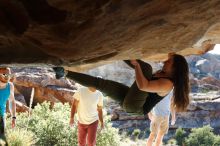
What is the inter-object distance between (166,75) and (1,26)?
2301mm

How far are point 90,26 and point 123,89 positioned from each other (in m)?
1.89

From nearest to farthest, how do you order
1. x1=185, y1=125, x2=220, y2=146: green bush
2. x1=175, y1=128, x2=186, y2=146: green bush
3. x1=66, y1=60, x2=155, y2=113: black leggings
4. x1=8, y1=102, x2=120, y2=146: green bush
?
x1=66, y1=60, x2=155, y2=113: black leggings < x1=8, y1=102, x2=120, y2=146: green bush < x1=185, y1=125, x2=220, y2=146: green bush < x1=175, y1=128, x2=186, y2=146: green bush

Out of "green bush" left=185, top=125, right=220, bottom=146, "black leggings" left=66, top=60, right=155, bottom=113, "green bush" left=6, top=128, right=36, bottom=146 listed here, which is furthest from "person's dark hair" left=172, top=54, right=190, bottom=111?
"green bush" left=185, top=125, right=220, bottom=146

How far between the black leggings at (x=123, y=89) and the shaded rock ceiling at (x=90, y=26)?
2.43 feet

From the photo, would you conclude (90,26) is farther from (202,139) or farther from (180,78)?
(202,139)

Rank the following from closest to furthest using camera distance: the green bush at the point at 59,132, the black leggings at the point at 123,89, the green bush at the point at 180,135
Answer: the black leggings at the point at 123,89
the green bush at the point at 59,132
the green bush at the point at 180,135

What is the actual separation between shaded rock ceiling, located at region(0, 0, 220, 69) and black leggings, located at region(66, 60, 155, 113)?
74 cm

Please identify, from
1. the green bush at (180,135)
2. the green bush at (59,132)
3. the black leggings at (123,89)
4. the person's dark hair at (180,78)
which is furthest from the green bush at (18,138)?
the green bush at (180,135)

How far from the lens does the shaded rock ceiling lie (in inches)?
127

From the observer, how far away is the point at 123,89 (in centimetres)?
517

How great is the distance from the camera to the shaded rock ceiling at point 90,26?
3227 millimetres

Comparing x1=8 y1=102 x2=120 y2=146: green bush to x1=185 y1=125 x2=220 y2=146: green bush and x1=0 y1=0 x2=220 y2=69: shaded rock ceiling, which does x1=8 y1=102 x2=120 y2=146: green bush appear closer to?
x1=0 y1=0 x2=220 y2=69: shaded rock ceiling

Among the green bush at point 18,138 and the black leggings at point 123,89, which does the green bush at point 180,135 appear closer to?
the green bush at point 18,138

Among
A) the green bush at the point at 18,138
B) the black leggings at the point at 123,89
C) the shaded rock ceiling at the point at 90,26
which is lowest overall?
the green bush at the point at 18,138
